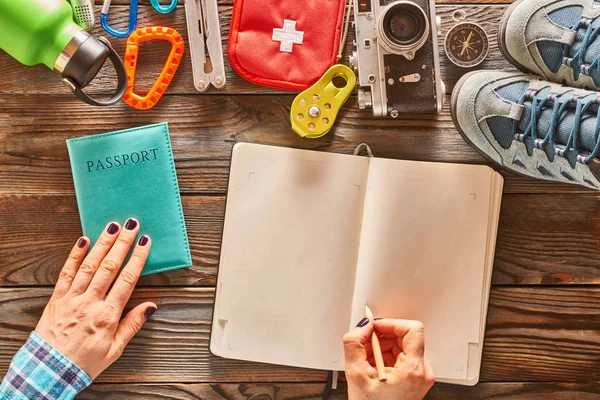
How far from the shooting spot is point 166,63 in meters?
0.96

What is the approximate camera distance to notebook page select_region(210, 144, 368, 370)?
974 mm

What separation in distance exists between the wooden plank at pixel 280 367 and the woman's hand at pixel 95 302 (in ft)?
0.16

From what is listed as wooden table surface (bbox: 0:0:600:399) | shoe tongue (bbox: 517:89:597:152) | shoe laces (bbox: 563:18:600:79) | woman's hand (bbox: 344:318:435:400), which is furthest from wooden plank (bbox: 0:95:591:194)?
woman's hand (bbox: 344:318:435:400)

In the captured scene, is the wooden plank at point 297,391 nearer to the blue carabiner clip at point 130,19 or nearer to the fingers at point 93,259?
the fingers at point 93,259

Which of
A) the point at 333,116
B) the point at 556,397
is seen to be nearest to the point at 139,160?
the point at 333,116

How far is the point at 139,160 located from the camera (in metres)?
0.96

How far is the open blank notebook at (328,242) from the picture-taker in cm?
97

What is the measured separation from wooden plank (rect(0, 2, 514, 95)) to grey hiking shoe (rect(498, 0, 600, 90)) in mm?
48

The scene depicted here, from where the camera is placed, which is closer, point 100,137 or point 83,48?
point 83,48

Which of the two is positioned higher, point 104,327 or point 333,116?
point 333,116

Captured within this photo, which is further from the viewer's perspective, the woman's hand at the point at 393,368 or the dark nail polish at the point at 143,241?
the dark nail polish at the point at 143,241

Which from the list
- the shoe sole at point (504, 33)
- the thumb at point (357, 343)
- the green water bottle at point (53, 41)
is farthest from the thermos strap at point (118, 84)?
the shoe sole at point (504, 33)

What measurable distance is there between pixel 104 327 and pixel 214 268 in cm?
21

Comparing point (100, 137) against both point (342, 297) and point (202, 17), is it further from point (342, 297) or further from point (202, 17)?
point (342, 297)
